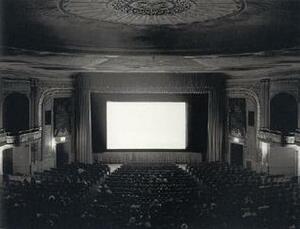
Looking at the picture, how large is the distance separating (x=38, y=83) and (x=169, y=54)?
1041 cm

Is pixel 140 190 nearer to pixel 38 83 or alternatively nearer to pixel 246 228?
pixel 246 228

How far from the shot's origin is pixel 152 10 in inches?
323

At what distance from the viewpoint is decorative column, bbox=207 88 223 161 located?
23.4m

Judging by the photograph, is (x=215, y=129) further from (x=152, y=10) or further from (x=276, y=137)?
(x=152, y=10)

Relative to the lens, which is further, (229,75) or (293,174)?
(229,75)

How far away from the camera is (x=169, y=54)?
44.8 ft

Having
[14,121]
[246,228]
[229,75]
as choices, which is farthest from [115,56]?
[229,75]

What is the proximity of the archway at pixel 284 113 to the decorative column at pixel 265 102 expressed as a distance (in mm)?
237

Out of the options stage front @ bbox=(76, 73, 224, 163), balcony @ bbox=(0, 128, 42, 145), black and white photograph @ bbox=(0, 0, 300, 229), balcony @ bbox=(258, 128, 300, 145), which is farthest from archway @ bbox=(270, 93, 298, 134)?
balcony @ bbox=(0, 128, 42, 145)

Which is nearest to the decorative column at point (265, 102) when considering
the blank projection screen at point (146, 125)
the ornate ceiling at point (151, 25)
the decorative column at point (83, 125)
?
the blank projection screen at point (146, 125)

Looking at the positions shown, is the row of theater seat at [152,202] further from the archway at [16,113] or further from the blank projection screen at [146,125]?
the blank projection screen at [146,125]

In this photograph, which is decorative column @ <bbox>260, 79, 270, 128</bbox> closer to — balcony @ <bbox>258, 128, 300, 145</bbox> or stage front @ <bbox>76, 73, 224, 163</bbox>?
balcony @ <bbox>258, 128, 300, 145</bbox>

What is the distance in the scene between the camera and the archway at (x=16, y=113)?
64.4ft

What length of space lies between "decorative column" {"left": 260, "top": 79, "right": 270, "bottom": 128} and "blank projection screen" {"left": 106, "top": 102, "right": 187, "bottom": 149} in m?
5.40
